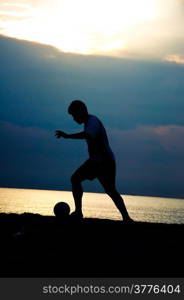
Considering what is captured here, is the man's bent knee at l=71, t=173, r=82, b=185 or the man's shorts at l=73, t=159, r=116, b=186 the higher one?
the man's shorts at l=73, t=159, r=116, b=186

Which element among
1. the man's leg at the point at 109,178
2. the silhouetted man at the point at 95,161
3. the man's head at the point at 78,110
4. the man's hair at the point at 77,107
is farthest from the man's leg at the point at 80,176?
the man's hair at the point at 77,107

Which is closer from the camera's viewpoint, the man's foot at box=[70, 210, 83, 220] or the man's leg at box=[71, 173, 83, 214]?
the man's leg at box=[71, 173, 83, 214]

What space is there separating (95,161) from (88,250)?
8.97ft

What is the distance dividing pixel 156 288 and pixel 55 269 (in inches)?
69.9

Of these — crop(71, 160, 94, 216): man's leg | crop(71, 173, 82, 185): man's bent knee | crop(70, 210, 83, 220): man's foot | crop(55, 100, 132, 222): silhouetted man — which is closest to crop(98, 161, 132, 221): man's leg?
crop(55, 100, 132, 222): silhouetted man

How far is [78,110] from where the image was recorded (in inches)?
487

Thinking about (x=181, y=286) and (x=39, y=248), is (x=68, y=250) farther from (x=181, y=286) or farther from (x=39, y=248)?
(x=181, y=286)

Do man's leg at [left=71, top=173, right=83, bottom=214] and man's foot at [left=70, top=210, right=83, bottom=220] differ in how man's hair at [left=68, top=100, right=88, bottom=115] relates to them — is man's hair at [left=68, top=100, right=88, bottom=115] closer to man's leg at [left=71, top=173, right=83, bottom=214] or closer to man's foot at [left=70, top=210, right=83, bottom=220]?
man's leg at [left=71, top=173, right=83, bottom=214]

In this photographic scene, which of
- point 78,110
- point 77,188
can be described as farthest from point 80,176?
point 78,110

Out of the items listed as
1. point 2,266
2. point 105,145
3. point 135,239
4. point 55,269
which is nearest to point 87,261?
point 55,269

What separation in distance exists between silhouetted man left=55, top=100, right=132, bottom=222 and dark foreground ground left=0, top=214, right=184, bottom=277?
29.3 inches

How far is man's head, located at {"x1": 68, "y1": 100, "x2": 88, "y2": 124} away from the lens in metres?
12.3

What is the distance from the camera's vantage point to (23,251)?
10.4m

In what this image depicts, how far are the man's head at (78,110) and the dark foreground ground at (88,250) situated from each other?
8.10 feet
